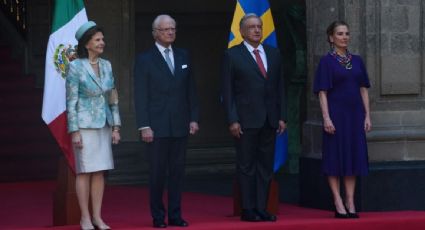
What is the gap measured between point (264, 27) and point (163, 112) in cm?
173

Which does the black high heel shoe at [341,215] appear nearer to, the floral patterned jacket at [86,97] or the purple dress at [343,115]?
the purple dress at [343,115]

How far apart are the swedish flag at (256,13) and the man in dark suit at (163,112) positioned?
0.98 m

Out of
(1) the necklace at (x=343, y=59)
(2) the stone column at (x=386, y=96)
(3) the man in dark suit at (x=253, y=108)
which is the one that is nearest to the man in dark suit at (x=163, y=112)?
(3) the man in dark suit at (x=253, y=108)

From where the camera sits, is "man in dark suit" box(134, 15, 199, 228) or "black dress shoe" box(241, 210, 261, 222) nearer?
"man in dark suit" box(134, 15, 199, 228)

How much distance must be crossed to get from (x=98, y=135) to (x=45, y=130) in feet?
19.3

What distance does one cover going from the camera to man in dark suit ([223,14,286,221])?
461 inches

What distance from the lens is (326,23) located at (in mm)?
13016

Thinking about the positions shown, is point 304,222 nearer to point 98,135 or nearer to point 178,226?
point 178,226

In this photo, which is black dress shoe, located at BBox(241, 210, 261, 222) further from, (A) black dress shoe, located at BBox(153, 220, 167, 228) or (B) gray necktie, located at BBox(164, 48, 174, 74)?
(B) gray necktie, located at BBox(164, 48, 174, 74)

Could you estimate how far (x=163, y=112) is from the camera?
1134 cm

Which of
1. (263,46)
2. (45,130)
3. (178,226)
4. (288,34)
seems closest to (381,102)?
(263,46)

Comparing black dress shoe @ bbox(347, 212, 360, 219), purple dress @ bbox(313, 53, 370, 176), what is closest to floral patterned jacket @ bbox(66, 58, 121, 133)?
purple dress @ bbox(313, 53, 370, 176)

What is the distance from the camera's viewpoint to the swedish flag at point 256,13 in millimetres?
12266

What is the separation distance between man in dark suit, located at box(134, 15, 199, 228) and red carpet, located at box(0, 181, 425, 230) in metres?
0.37
